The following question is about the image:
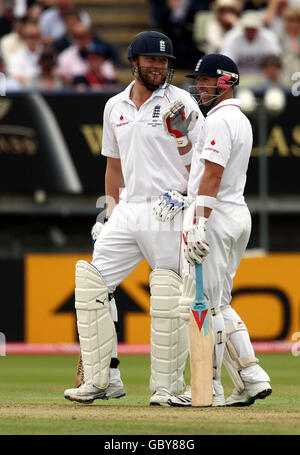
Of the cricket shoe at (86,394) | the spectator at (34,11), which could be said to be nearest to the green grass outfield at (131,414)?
the cricket shoe at (86,394)

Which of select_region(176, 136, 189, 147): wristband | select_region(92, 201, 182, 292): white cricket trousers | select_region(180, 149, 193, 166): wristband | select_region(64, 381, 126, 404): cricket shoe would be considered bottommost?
select_region(64, 381, 126, 404): cricket shoe

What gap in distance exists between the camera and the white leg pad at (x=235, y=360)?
23.5ft

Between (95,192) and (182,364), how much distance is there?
266 inches

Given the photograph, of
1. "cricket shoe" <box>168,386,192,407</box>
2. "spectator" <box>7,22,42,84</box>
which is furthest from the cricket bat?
"spectator" <box>7,22,42,84</box>

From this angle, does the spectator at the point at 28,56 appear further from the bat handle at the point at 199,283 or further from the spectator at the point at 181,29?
the bat handle at the point at 199,283

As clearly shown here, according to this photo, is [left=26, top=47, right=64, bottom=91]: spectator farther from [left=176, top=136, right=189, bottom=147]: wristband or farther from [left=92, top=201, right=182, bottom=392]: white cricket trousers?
[left=176, top=136, right=189, bottom=147]: wristband

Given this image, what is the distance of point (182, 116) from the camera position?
7.08m

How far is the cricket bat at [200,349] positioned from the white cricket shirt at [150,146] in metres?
0.75

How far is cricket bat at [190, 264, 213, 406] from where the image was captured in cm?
684

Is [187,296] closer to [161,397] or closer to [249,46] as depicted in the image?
[161,397]

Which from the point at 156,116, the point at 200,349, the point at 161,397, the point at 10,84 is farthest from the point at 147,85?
the point at 10,84

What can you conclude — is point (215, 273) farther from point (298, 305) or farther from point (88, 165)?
point (88, 165)

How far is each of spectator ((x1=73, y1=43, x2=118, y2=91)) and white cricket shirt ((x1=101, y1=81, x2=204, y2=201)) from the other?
23.0 feet
